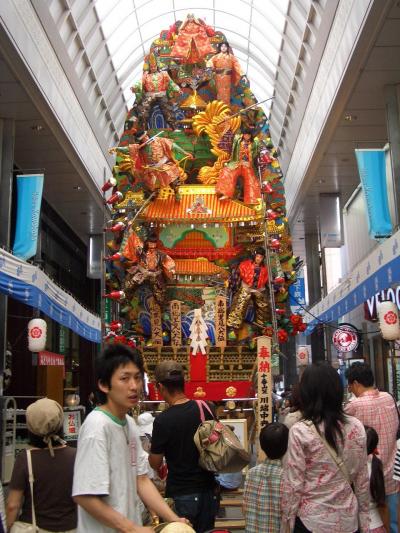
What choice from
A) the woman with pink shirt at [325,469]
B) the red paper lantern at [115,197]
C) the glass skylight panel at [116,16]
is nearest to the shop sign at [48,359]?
the red paper lantern at [115,197]

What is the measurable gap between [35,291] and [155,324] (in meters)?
1.99

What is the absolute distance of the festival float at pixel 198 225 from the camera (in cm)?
1071

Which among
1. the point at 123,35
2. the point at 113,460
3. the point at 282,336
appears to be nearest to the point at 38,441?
the point at 113,460

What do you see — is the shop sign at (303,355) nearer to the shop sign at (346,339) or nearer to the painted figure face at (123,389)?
the shop sign at (346,339)

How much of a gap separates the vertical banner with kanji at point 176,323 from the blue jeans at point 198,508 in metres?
6.64

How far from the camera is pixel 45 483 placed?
3.49m

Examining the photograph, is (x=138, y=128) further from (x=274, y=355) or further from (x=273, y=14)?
(x=273, y=14)

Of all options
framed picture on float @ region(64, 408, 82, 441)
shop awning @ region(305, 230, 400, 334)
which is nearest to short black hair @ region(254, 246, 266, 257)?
shop awning @ region(305, 230, 400, 334)

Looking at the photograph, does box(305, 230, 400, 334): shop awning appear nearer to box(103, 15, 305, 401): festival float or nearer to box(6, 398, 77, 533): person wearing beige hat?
box(103, 15, 305, 401): festival float

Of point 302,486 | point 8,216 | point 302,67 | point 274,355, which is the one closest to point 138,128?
point 8,216

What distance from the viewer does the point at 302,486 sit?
128 inches

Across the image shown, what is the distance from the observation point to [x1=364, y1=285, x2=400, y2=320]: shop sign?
13.7m

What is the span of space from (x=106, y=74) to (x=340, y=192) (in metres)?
7.28

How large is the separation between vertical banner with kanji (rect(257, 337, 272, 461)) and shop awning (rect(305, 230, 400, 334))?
1853mm
